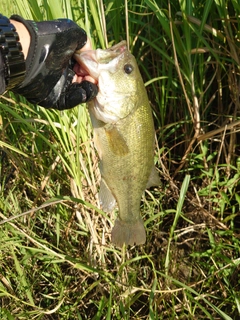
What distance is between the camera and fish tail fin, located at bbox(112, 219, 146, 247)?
210 centimetres

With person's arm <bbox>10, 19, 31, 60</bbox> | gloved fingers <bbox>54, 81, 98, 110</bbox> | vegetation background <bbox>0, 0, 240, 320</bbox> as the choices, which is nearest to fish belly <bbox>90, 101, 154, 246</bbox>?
gloved fingers <bbox>54, 81, 98, 110</bbox>

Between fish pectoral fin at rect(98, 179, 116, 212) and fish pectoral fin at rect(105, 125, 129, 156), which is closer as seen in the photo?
fish pectoral fin at rect(105, 125, 129, 156)

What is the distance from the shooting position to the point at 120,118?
1.88m

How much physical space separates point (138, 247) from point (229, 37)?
1.21 meters

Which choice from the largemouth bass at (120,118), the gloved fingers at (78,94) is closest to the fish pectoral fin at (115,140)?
the largemouth bass at (120,118)

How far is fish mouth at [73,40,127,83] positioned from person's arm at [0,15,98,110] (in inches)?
1.9

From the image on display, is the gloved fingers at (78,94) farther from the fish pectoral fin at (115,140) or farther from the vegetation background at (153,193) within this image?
the vegetation background at (153,193)

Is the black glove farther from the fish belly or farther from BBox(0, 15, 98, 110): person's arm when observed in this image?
the fish belly

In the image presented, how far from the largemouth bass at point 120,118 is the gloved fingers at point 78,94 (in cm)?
5

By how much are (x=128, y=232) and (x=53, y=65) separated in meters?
0.78

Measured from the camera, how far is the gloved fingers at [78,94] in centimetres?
179

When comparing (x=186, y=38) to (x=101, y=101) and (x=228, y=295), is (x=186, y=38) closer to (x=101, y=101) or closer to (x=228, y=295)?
(x=101, y=101)

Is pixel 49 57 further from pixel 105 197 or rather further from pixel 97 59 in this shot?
pixel 105 197

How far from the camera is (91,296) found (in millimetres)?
2562
